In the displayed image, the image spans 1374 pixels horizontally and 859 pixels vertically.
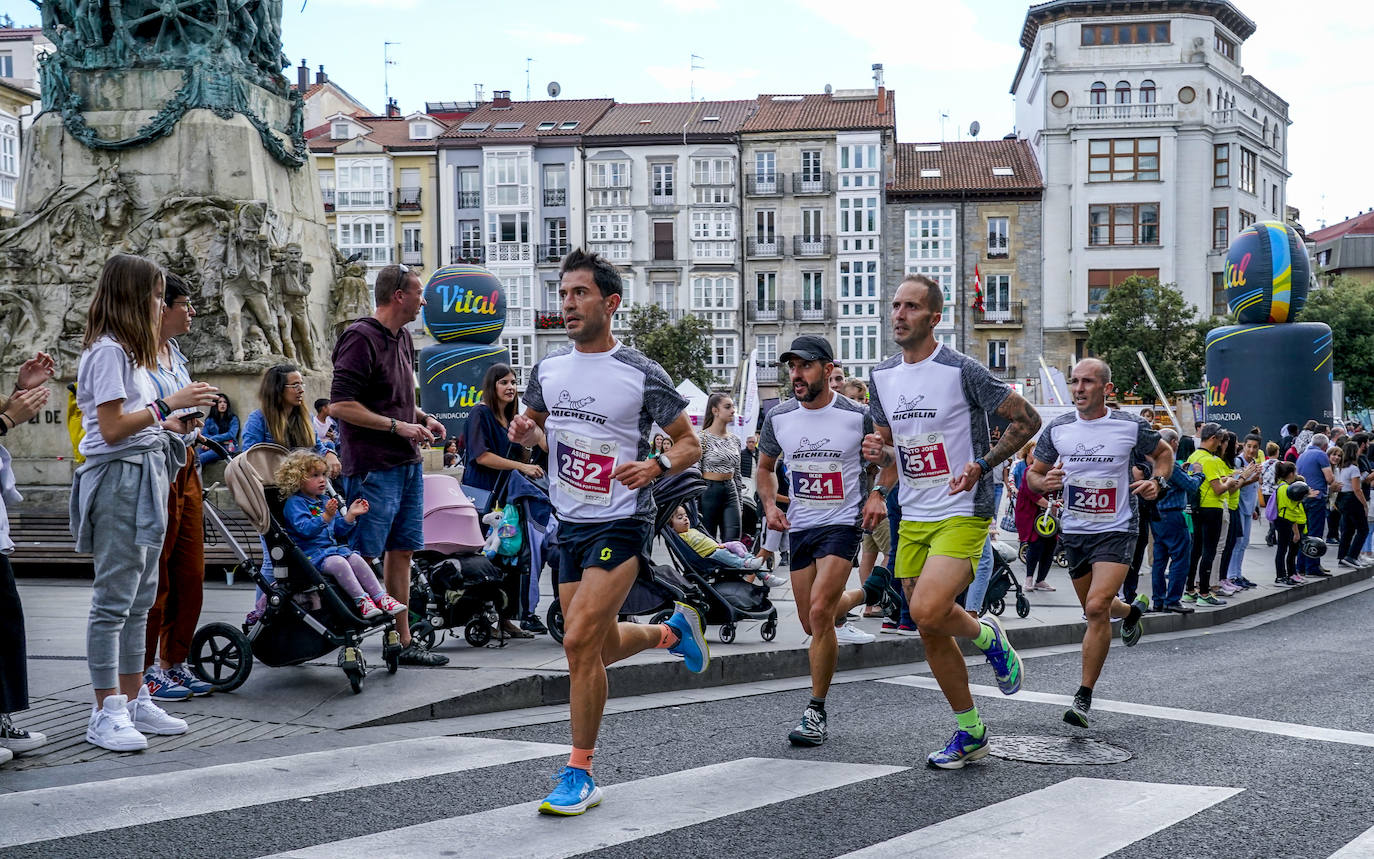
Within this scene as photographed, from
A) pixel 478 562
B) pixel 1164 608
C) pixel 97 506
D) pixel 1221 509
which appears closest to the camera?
pixel 97 506

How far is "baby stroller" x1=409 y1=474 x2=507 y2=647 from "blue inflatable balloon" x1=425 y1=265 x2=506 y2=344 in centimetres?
1222

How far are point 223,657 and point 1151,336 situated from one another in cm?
5540

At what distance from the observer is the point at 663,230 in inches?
2741

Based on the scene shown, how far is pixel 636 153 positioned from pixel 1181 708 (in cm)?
6340

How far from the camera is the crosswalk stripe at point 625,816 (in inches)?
177

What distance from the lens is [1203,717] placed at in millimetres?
7480

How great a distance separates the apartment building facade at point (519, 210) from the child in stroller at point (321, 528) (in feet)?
200

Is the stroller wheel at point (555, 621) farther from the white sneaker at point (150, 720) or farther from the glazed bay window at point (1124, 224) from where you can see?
the glazed bay window at point (1124, 224)

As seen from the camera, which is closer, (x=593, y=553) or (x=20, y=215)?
(x=593, y=553)

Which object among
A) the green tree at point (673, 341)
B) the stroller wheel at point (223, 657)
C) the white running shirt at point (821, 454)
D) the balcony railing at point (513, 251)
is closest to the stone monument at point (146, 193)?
the stroller wheel at point (223, 657)

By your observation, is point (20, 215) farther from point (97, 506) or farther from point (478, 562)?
point (97, 506)

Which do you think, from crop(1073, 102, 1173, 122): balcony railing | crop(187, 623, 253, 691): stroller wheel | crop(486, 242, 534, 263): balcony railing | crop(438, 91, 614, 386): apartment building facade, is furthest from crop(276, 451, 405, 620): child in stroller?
crop(1073, 102, 1173, 122): balcony railing

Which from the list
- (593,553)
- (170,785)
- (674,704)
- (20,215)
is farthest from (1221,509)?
(20,215)

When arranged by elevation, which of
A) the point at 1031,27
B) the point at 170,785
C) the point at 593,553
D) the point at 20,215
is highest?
the point at 1031,27
